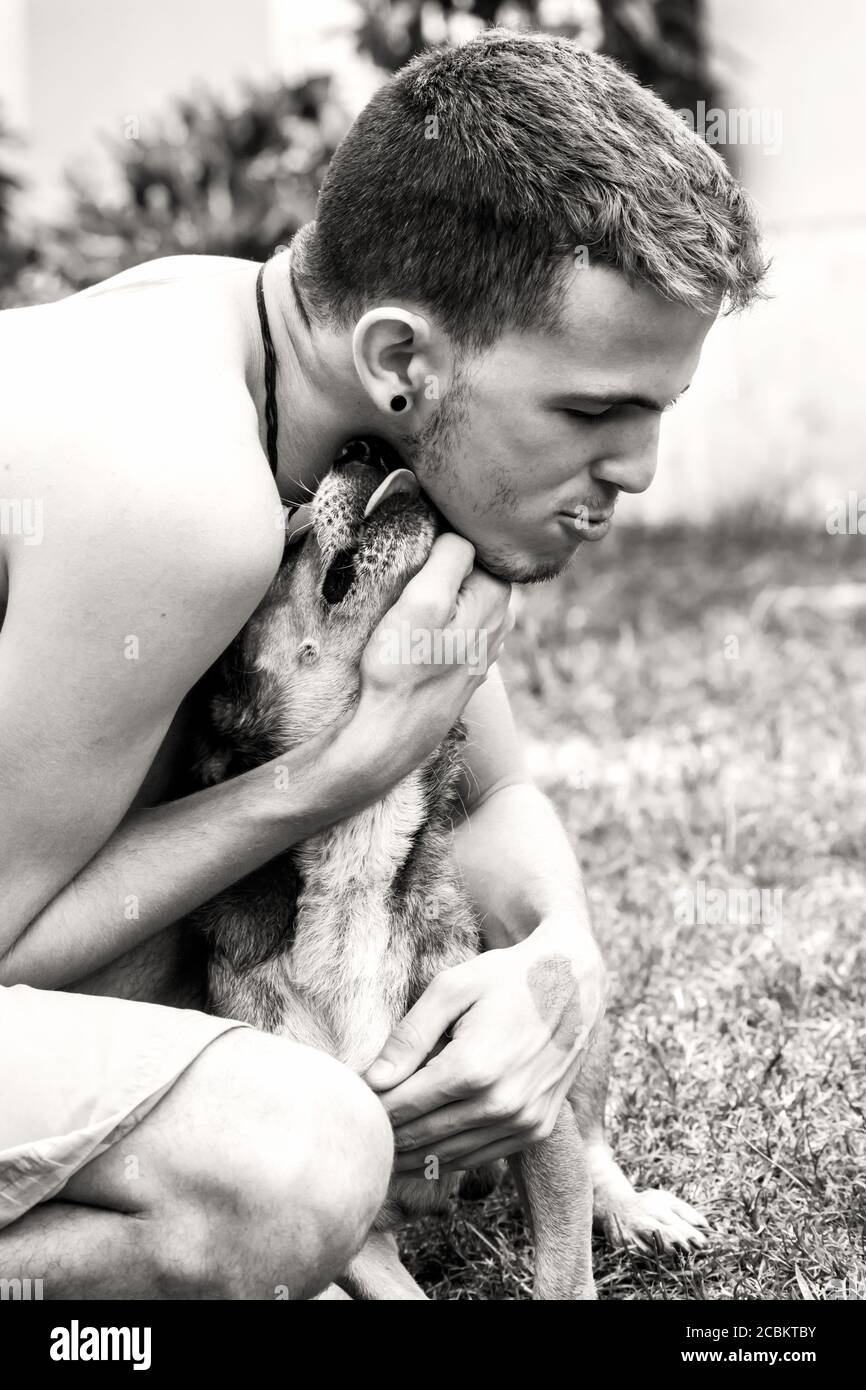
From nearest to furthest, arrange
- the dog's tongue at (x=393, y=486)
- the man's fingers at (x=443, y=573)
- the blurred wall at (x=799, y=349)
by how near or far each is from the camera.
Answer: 1. the man's fingers at (x=443, y=573)
2. the dog's tongue at (x=393, y=486)
3. the blurred wall at (x=799, y=349)

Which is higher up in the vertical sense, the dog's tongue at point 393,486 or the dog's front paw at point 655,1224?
the dog's tongue at point 393,486

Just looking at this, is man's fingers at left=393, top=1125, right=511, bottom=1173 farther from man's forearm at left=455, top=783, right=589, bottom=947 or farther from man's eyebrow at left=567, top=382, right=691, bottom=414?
man's eyebrow at left=567, top=382, right=691, bottom=414

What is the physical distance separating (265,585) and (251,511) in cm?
15

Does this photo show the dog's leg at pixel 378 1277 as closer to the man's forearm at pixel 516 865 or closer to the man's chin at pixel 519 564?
the man's forearm at pixel 516 865

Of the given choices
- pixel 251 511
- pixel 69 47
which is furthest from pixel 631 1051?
pixel 69 47

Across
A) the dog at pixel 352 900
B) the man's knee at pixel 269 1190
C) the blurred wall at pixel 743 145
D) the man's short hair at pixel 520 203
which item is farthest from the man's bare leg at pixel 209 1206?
the blurred wall at pixel 743 145

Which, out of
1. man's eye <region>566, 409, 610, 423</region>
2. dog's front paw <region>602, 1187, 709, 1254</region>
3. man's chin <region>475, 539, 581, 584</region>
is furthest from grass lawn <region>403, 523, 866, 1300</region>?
man's eye <region>566, 409, 610, 423</region>

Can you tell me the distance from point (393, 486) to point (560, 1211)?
136 centimetres

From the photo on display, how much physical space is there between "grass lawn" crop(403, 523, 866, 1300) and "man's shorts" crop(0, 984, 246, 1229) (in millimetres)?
973

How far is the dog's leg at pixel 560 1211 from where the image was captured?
280cm

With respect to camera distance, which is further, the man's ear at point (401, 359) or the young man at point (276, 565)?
the man's ear at point (401, 359)

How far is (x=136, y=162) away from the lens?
9273 mm

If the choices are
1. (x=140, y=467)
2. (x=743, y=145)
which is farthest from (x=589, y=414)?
(x=743, y=145)
